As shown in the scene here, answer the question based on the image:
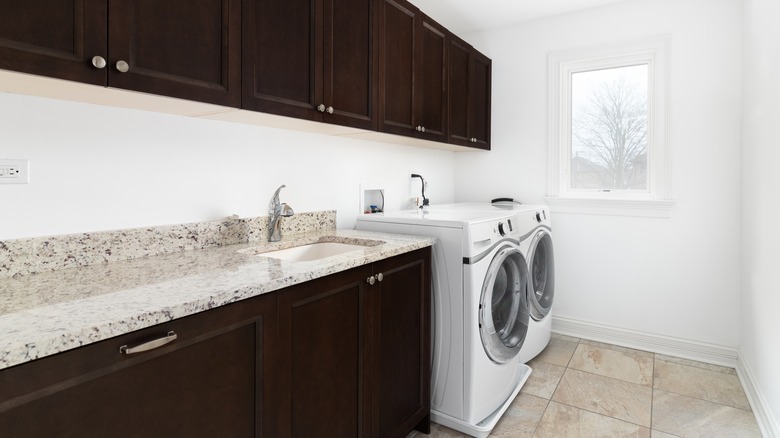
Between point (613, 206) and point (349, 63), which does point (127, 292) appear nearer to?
point (349, 63)

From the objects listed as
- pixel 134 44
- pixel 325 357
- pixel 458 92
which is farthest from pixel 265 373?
pixel 458 92

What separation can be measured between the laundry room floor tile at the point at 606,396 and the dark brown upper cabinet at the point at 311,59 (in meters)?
1.79

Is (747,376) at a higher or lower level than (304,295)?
lower

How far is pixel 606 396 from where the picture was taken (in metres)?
2.32

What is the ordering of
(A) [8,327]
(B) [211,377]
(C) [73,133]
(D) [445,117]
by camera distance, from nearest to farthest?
(A) [8,327]
(B) [211,377]
(C) [73,133]
(D) [445,117]

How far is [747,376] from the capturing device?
2.37m

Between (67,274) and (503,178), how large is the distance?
2.92 meters

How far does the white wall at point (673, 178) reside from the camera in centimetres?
265

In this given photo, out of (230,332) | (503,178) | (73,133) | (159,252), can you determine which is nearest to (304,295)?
(230,332)

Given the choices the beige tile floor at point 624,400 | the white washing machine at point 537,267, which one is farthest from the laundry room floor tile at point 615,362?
the white washing machine at point 537,267

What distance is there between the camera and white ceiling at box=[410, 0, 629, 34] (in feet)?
9.53

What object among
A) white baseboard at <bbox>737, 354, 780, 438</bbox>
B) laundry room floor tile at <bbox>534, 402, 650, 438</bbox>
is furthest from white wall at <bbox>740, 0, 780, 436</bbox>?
laundry room floor tile at <bbox>534, 402, 650, 438</bbox>

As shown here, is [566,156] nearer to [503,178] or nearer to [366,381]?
[503,178]

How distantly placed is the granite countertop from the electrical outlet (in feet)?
0.90
